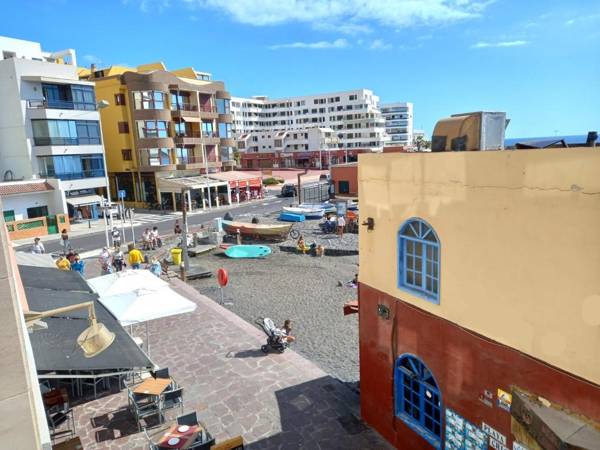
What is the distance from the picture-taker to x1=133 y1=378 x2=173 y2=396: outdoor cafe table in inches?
392

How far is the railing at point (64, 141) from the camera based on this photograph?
1427 inches

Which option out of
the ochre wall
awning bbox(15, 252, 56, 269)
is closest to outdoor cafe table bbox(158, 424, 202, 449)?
the ochre wall

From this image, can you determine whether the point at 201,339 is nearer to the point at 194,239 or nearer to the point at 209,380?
the point at 209,380

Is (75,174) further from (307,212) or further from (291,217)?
(307,212)

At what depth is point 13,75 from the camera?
3491cm

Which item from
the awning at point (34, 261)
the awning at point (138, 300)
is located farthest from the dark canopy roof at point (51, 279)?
the awning at point (138, 300)

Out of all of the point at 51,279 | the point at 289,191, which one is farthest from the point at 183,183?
the point at 51,279

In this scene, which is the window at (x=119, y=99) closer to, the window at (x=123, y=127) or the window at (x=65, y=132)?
the window at (x=123, y=127)

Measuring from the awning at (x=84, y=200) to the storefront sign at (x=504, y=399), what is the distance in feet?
127

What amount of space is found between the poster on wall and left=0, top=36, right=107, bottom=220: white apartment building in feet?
115

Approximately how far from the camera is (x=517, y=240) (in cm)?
613

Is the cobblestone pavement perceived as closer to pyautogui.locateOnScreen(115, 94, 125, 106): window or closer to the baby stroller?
the baby stroller

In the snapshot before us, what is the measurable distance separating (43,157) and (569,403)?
135 ft

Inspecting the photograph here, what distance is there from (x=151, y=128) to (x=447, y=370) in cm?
4266
